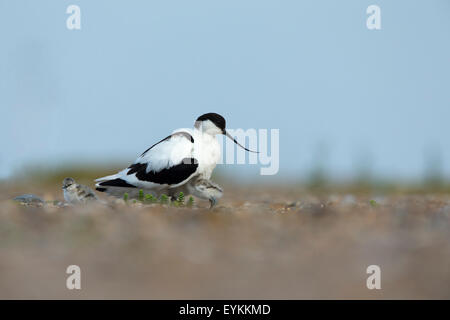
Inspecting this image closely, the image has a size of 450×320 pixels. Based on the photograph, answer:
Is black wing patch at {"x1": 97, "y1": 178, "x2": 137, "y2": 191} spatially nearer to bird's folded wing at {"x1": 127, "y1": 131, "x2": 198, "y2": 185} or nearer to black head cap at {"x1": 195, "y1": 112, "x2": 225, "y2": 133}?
bird's folded wing at {"x1": 127, "y1": 131, "x2": 198, "y2": 185}

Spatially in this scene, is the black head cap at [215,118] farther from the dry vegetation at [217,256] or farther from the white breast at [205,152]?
the dry vegetation at [217,256]

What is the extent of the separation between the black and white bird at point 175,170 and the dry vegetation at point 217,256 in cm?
155

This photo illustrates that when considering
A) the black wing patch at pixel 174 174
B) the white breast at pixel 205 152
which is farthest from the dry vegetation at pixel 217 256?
the white breast at pixel 205 152

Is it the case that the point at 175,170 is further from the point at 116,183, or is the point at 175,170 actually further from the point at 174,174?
the point at 116,183

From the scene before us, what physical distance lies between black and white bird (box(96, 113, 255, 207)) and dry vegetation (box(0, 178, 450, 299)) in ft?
5.10

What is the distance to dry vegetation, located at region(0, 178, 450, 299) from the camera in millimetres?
2848

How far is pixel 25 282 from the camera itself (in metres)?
2.86

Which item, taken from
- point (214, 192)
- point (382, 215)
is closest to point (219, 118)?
point (214, 192)

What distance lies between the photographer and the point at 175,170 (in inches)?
235

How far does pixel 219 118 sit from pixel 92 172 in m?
6.18

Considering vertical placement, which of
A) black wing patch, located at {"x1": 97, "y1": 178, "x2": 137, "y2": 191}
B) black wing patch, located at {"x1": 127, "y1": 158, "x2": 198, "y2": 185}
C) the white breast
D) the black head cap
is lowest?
black wing patch, located at {"x1": 97, "y1": 178, "x2": 137, "y2": 191}

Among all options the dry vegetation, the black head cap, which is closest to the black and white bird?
the black head cap

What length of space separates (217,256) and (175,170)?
9.08 ft
